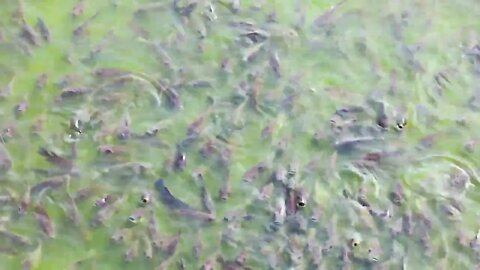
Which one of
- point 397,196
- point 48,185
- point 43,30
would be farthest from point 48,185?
point 397,196

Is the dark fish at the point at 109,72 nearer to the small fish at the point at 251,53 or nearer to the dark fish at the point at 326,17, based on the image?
the small fish at the point at 251,53

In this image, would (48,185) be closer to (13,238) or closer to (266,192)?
(13,238)

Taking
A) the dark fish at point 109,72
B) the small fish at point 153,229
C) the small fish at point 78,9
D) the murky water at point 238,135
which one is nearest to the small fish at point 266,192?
the murky water at point 238,135

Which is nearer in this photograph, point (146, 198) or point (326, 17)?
point (146, 198)

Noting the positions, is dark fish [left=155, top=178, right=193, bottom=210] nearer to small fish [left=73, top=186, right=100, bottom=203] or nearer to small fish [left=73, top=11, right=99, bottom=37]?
small fish [left=73, top=186, right=100, bottom=203]

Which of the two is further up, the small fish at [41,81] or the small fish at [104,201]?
the small fish at [41,81]

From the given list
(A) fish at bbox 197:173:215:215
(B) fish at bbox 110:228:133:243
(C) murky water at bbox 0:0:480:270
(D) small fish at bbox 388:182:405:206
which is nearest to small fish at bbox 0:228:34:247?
(C) murky water at bbox 0:0:480:270
